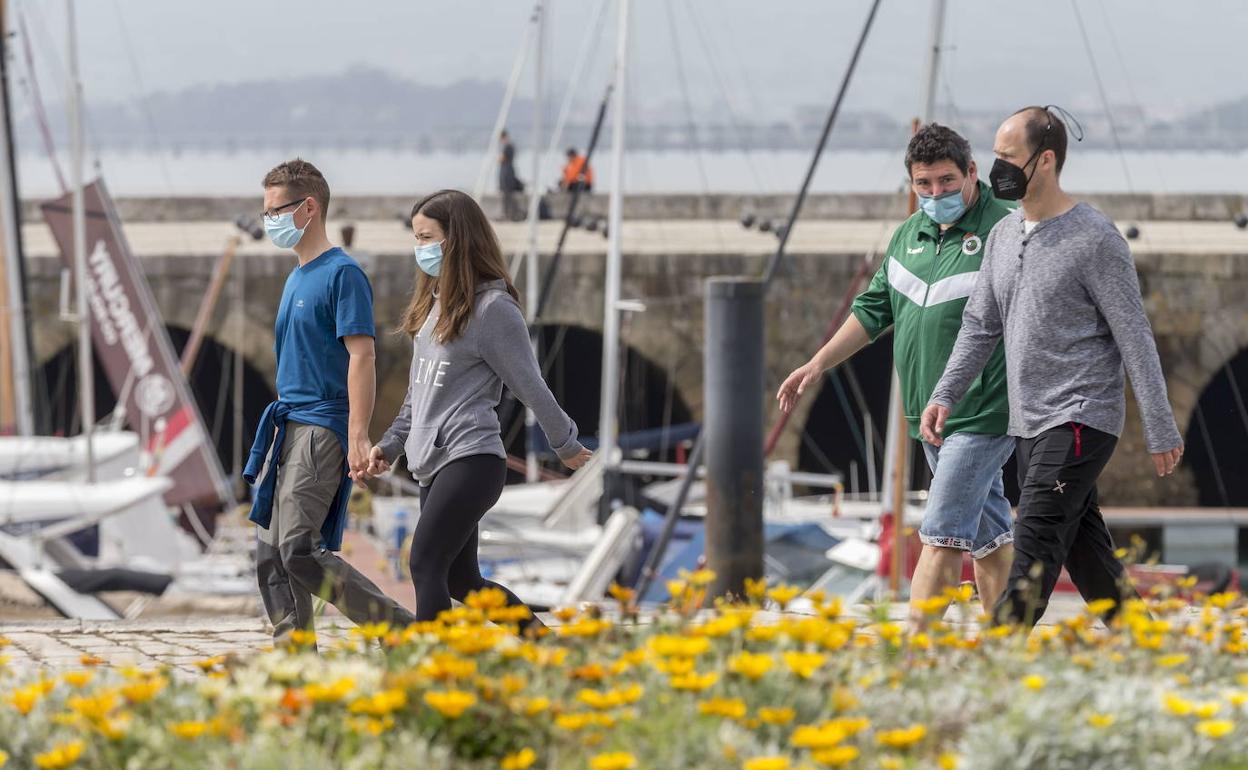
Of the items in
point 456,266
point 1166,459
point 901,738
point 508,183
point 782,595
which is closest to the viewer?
point 901,738

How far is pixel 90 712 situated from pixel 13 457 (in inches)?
564

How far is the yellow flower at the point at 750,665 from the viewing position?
318 centimetres

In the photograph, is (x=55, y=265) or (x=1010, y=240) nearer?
(x=1010, y=240)

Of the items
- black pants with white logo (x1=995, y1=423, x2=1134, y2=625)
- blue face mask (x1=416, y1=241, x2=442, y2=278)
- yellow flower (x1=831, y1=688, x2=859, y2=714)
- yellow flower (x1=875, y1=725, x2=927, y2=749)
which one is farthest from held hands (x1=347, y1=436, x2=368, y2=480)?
yellow flower (x1=875, y1=725, x2=927, y2=749)

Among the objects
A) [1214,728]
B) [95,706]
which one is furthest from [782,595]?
[95,706]

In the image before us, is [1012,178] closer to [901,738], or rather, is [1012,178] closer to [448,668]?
[901,738]

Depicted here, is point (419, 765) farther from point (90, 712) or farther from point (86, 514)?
point (86, 514)

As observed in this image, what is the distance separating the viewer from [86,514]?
15.9 meters

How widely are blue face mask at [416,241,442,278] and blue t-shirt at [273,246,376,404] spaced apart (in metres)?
0.16

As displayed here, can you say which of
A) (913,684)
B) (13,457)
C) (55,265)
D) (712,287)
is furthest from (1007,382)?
(55,265)

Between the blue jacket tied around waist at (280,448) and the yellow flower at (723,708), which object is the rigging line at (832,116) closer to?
the blue jacket tied around waist at (280,448)

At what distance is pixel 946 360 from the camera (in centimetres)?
507

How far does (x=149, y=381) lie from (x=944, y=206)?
51.1 feet

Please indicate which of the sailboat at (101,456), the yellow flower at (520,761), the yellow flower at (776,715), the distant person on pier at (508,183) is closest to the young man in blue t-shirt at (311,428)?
the yellow flower at (520,761)
